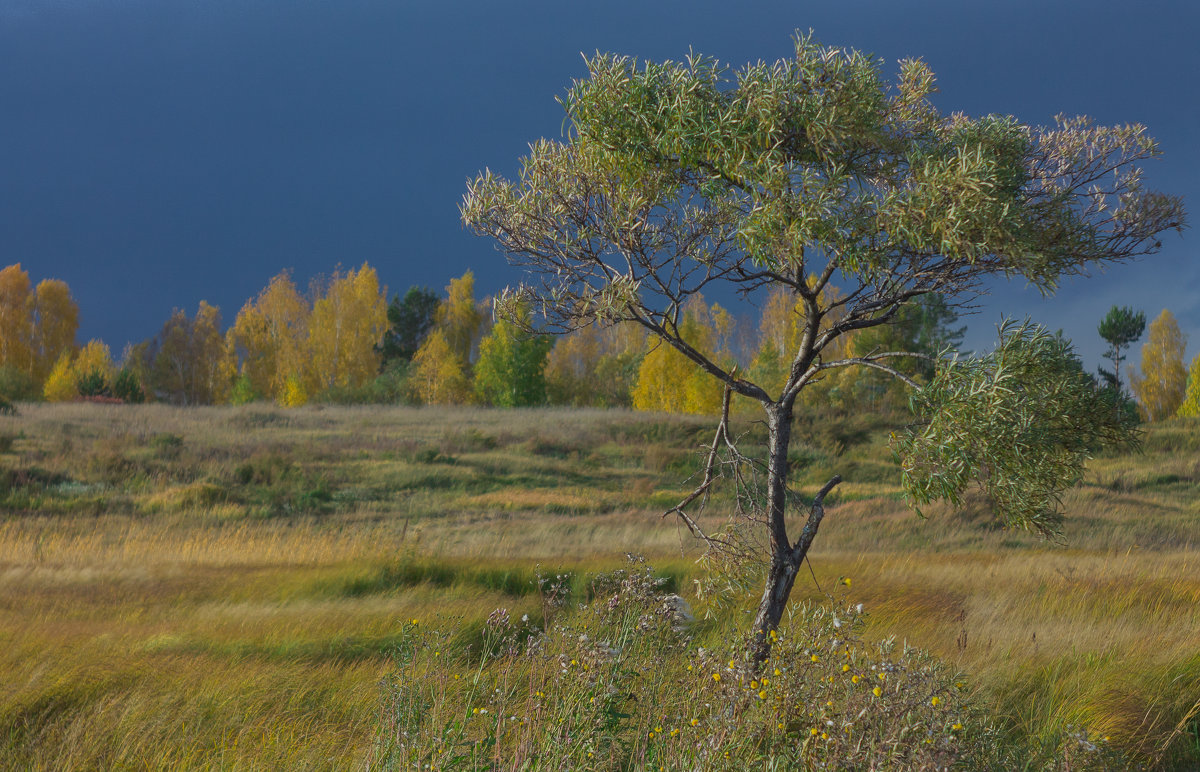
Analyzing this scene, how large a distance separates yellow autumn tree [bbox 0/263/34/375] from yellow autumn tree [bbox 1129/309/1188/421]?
295ft

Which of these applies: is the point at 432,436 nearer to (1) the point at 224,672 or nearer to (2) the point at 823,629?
(1) the point at 224,672

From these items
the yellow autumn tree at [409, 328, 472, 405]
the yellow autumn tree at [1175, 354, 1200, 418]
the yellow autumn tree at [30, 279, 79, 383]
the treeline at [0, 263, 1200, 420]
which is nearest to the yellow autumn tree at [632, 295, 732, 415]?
the treeline at [0, 263, 1200, 420]

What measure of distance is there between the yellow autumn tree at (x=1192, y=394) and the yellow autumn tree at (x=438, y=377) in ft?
181

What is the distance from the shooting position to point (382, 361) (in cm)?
7150

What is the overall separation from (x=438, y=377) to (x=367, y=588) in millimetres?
49762

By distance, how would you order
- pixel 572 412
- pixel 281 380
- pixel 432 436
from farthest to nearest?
pixel 281 380 < pixel 572 412 < pixel 432 436

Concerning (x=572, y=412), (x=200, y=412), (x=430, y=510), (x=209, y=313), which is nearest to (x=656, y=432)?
(x=572, y=412)

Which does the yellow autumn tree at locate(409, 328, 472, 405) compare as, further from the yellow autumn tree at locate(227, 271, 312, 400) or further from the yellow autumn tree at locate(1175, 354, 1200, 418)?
the yellow autumn tree at locate(1175, 354, 1200, 418)

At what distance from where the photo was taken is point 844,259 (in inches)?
213

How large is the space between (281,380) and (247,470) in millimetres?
37001

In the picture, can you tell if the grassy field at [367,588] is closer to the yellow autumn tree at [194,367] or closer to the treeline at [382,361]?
the treeline at [382,361]

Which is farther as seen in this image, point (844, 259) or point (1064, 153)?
point (1064, 153)

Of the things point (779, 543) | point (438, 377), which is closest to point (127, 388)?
point (438, 377)

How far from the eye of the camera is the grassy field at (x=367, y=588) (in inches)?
231
